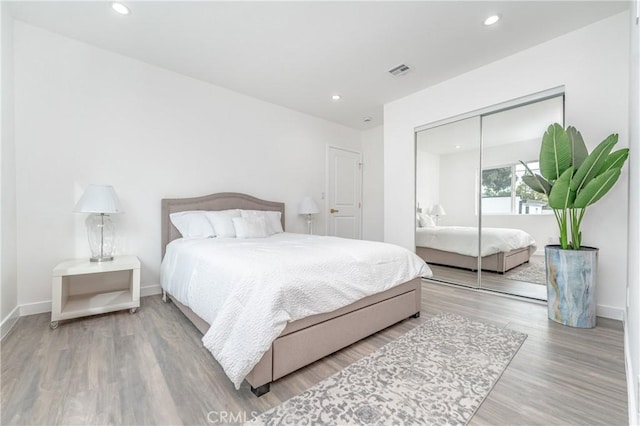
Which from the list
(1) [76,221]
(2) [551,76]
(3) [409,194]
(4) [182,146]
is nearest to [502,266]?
(3) [409,194]

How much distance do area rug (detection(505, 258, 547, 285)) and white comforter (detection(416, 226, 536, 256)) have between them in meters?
0.17

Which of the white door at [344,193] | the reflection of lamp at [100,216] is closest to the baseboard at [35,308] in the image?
the reflection of lamp at [100,216]

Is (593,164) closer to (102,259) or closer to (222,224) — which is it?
(222,224)

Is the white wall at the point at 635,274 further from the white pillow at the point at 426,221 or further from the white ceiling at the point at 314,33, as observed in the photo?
the white pillow at the point at 426,221

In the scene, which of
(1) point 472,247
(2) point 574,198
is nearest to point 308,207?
(1) point 472,247

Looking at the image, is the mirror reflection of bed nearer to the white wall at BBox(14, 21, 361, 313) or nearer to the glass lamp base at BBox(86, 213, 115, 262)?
the white wall at BBox(14, 21, 361, 313)

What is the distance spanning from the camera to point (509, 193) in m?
3.17

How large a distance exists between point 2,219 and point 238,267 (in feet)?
6.84

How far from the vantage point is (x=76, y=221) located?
2.68 meters

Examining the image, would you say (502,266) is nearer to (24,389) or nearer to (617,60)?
(617,60)

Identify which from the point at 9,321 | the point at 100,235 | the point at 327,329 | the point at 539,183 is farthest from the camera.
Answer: the point at 100,235

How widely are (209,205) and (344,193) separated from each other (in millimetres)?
2709

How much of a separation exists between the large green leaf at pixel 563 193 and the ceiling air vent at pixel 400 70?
2005 mm

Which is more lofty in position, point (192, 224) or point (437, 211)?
point (437, 211)
